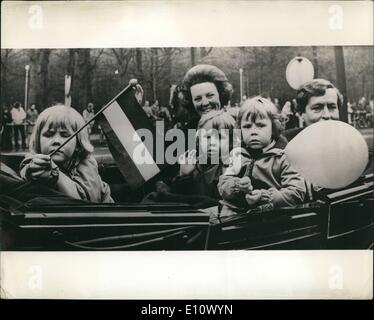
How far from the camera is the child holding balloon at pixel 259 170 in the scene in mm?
2391

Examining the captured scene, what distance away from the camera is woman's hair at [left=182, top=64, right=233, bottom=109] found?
2402mm

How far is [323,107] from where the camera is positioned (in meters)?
2.43

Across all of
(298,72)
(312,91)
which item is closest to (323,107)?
(312,91)

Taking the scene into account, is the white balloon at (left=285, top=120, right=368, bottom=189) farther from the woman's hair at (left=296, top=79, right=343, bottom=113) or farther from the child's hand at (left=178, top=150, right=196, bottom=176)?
the child's hand at (left=178, top=150, right=196, bottom=176)

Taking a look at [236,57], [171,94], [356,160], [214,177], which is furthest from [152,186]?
[356,160]

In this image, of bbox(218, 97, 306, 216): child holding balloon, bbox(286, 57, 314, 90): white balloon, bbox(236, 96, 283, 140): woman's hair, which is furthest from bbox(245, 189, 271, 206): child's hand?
bbox(286, 57, 314, 90): white balloon

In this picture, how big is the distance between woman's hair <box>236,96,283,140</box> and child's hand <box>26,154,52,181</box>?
1.22m

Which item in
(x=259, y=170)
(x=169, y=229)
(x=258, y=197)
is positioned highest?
(x=259, y=170)

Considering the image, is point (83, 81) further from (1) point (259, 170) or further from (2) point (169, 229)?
(1) point (259, 170)

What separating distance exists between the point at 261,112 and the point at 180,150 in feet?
1.85

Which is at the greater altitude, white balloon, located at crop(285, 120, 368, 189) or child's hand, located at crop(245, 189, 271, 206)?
white balloon, located at crop(285, 120, 368, 189)

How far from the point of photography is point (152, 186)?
2402 mm
